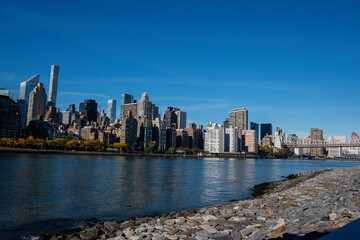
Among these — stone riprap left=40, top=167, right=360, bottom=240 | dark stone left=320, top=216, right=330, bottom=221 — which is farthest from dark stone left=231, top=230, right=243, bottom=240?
dark stone left=320, top=216, right=330, bottom=221

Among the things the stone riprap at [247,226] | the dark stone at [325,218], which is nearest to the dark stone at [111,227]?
the stone riprap at [247,226]

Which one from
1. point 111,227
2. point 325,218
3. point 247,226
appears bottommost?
point 111,227

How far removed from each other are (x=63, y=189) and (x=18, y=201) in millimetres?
7861

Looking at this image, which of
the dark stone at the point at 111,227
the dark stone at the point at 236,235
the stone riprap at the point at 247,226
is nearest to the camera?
the stone riprap at the point at 247,226

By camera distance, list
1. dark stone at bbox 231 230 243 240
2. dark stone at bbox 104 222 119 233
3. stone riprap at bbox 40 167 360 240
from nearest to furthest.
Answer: stone riprap at bbox 40 167 360 240 < dark stone at bbox 231 230 243 240 < dark stone at bbox 104 222 119 233

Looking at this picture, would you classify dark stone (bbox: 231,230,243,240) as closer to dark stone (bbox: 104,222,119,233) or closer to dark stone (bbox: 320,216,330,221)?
dark stone (bbox: 320,216,330,221)

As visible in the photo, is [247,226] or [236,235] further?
[247,226]

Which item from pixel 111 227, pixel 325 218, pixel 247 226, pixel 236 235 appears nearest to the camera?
pixel 325 218

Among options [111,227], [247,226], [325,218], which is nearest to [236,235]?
[247,226]

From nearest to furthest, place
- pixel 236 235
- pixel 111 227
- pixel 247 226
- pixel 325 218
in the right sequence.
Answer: pixel 325 218
pixel 236 235
pixel 247 226
pixel 111 227

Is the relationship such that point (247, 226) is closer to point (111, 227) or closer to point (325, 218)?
point (325, 218)

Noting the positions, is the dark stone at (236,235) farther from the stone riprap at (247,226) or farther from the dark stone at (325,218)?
the dark stone at (325,218)

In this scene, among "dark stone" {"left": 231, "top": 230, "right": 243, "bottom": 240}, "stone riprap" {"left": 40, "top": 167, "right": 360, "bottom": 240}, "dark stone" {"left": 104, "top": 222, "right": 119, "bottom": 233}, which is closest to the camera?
"stone riprap" {"left": 40, "top": 167, "right": 360, "bottom": 240}

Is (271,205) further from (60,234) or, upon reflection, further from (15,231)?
(15,231)
